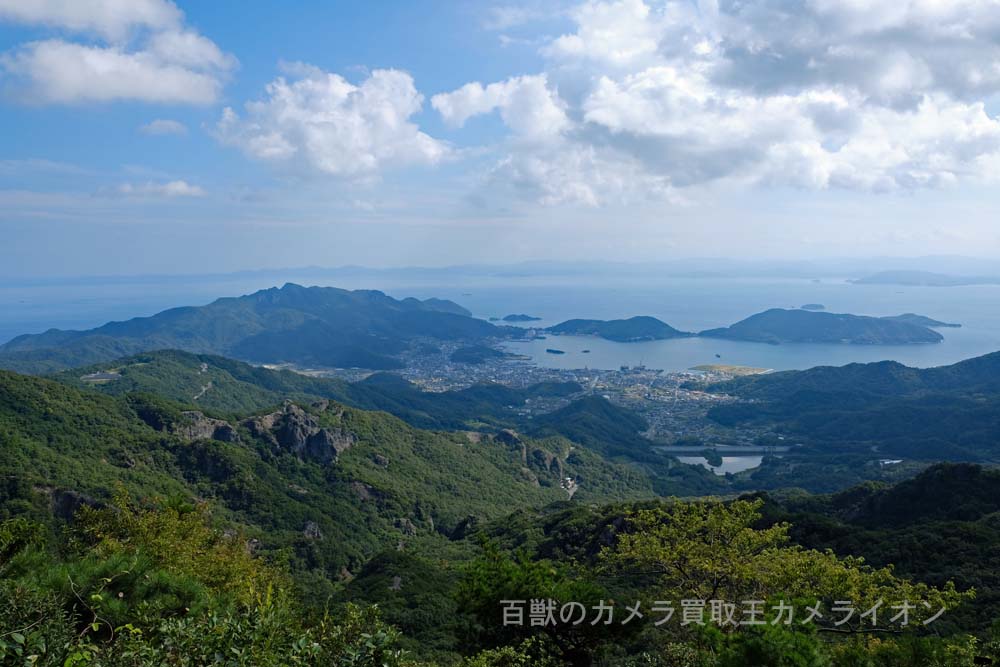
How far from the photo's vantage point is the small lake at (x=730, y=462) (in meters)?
97.8

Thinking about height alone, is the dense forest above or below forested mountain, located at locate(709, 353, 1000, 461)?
above

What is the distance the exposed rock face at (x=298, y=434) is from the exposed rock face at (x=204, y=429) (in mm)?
3050

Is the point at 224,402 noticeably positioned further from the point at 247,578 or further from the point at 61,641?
the point at 61,641

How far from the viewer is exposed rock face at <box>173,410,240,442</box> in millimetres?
62375

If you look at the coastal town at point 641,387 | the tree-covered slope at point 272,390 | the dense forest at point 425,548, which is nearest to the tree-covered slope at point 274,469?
the dense forest at point 425,548

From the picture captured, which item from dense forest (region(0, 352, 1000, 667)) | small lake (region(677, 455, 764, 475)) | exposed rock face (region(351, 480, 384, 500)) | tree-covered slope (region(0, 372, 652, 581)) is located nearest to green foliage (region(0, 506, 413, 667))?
dense forest (region(0, 352, 1000, 667))

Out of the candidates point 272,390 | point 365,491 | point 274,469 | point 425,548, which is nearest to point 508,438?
point 365,491

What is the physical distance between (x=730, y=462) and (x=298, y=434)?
2888 inches

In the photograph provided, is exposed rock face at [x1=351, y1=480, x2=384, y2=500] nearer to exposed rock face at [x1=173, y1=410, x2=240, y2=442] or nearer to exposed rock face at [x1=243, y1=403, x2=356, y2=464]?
exposed rock face at [x1=243, y1=403, x2=356, y2=464]

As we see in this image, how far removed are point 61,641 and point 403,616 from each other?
87.1 ft

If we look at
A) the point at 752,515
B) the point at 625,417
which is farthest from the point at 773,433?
the point at 752,515

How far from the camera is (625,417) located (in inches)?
5037

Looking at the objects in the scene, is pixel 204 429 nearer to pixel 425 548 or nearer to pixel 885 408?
pixel 425 548

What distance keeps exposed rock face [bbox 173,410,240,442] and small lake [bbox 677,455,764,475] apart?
74235 millimetres
